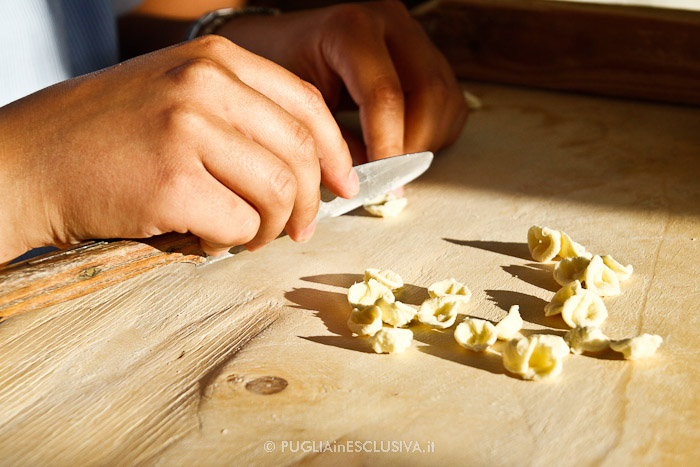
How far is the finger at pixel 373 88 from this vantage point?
1117 mm

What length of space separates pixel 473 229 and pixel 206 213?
407 millimetres

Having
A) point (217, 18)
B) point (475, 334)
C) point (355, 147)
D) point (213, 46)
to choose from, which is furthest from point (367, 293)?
point (217, 18)

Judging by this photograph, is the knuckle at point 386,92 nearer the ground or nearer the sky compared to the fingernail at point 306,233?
nearer the sky

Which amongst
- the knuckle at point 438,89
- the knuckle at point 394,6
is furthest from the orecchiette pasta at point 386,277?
the knuckle at point 394,6

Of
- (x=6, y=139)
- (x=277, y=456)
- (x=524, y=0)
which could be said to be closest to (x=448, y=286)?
(x=277, y=456)

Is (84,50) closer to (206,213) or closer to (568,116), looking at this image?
(206,213)

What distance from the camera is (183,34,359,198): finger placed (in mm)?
823

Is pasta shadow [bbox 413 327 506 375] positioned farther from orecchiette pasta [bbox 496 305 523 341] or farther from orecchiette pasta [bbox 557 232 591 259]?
orecchiette pasta [bbox 557 232 591 259]

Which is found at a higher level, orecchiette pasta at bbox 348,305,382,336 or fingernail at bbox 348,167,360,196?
fingernail at bbox 348,167,360,196

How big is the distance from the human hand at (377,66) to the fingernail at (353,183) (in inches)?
8.4

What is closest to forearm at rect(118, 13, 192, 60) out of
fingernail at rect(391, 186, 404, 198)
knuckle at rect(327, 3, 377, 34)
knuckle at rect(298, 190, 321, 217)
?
knuckle at rect(327, 3, 377, 34)

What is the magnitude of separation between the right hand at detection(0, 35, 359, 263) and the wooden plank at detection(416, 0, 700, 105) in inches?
33.7

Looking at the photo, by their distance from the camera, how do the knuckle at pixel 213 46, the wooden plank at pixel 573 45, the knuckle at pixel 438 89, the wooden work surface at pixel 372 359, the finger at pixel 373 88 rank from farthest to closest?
the wooden plank at pixel 573 45 → the knuckle at pixel 438 89 → the finger at pixel 373 88 → the knuckle at pixel 213 46 → the wooden work surface at pixel 372 359

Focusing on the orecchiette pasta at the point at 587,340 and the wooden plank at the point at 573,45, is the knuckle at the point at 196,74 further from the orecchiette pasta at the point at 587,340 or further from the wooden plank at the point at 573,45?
the wooden plank at the point at 573,45
